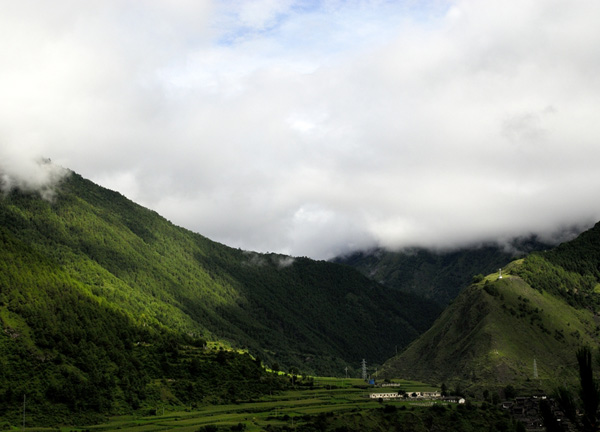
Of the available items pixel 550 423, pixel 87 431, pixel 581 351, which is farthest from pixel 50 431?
pixel 581 351

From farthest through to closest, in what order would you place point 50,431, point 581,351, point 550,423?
point 50,431 → point 550,423 → point 581,351

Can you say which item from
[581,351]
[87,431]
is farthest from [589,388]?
[87,431]

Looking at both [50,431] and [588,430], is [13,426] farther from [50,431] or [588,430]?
[588,430]

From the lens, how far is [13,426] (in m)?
196

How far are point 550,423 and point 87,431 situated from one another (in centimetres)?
17005

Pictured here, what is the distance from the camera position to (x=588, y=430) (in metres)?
45.7

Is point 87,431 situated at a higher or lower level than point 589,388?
lower

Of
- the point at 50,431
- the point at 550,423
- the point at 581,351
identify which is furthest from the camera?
the point at 50,431

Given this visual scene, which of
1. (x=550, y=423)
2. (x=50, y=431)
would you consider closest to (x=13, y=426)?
(x=50, y=431)

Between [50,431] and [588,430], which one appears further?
[50,431]

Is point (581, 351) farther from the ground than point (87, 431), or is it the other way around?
point (581, 351)

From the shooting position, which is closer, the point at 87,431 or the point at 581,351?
the point at 581,351

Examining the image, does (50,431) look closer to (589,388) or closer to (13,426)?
(13,426)

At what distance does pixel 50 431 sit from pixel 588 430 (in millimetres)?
179630
